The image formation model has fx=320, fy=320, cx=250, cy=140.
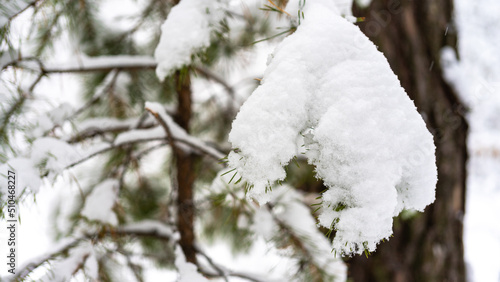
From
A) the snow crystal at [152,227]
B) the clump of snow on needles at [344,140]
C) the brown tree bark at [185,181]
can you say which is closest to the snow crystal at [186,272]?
the brown tree bark at [185,181]

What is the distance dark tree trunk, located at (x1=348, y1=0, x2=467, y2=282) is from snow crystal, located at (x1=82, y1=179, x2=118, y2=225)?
95 cm

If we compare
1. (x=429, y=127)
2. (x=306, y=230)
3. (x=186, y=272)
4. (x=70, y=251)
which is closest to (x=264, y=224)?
(x=306, y=230)

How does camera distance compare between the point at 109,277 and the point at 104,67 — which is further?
the point at 104,67

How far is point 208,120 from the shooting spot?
66.1 inches

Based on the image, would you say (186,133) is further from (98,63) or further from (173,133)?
(98,63)

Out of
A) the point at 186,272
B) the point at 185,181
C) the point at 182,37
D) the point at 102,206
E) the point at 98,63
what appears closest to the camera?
the point at 182,37

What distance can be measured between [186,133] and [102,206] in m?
0.31

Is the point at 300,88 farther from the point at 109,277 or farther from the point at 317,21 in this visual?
the point at 109,277

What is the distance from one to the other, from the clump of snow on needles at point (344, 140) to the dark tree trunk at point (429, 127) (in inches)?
37.2

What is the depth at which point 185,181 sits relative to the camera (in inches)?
45.3

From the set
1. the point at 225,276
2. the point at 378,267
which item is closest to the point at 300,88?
the point at 225,276

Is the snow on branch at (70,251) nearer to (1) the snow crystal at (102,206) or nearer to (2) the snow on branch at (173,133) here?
(1) the snow crystal at (102,206)

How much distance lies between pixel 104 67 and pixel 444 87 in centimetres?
124

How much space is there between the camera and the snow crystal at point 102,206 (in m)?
0.87
